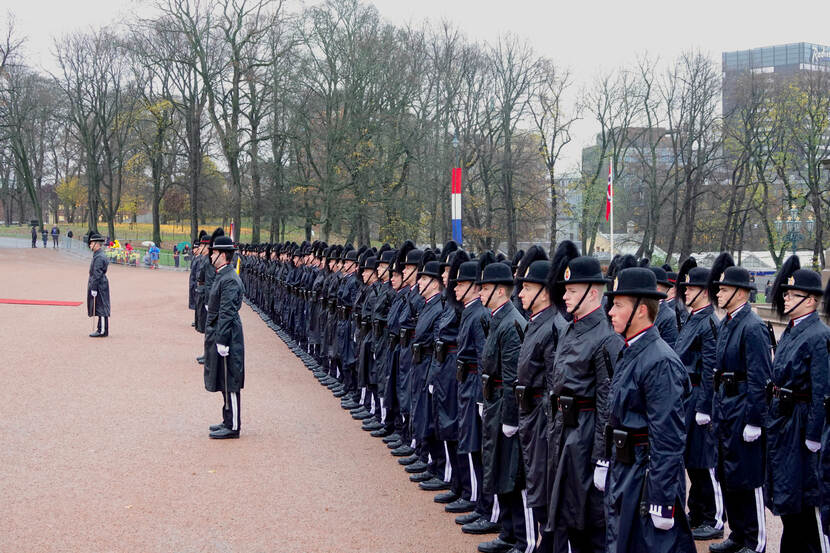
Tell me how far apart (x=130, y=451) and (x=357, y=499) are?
3.04 metres

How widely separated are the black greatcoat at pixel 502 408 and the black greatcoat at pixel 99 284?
1383cm

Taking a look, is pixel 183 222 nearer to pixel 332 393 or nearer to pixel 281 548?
pixel 332 393

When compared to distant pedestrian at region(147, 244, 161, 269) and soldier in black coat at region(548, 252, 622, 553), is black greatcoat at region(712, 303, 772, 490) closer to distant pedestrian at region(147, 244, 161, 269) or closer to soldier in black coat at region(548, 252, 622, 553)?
Result: soldier in black coat at region(548, 252, 622, 553)

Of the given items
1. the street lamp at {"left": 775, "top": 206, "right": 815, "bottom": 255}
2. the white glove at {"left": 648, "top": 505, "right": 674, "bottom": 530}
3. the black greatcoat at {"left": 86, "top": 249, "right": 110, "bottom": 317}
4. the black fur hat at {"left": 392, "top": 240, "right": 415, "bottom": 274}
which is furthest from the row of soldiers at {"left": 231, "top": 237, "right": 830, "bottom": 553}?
the street lamp at {"left": 775, "top": 206, "right": 815, "bottom": 255}

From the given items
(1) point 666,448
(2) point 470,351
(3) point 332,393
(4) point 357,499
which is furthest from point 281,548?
(3) point 332,393

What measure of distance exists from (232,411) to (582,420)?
234 inches

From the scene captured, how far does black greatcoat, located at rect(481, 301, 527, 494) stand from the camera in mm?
6238

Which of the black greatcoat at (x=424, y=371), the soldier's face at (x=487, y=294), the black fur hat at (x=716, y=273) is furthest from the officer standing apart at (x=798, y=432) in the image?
the black greatcoat at (x=424, y=371)

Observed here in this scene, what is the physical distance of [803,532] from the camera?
19.4ft

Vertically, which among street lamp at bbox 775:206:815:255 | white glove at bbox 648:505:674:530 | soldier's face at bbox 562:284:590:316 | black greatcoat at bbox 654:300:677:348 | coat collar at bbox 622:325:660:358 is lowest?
white glove at bbox 648:505:674:530

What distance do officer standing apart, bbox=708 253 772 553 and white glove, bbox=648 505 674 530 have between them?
2.36 meters

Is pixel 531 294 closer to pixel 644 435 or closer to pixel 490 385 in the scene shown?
pixel 490 385

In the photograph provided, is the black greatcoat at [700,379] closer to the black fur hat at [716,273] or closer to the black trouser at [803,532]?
the black fur hat at [716,273]

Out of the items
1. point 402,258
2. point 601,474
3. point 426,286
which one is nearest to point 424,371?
point 426,286
